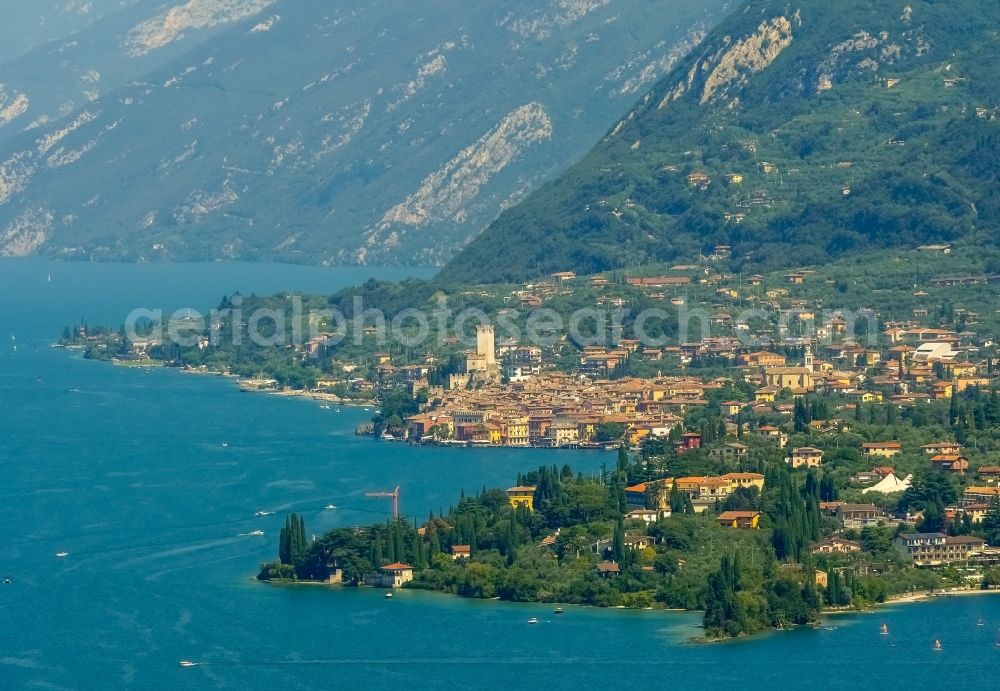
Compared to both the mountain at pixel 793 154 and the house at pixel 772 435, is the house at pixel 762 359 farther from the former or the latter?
the mountain at pixel 793 154

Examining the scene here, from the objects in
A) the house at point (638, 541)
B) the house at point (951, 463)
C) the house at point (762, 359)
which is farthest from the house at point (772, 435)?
the house at point (762, 359)

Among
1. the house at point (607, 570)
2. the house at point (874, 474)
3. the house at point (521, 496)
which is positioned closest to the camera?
the house at point (607, 570)

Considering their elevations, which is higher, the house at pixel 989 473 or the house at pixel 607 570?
the house at pixel 989 473

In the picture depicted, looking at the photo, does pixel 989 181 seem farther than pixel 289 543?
Yes

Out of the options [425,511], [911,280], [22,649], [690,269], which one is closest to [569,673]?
[22,649]

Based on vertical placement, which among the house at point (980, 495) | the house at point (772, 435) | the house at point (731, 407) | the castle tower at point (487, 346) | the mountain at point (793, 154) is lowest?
the house at point (980, 495)

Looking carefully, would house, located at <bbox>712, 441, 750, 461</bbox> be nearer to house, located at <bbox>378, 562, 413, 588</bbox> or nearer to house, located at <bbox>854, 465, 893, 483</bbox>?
house, located at <bbox>854, 465, 893, 483</bbox>

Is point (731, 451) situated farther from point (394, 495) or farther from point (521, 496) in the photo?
point (394, 495)

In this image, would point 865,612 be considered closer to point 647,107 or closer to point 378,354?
point 378,354
